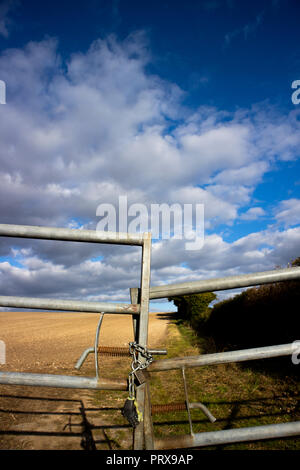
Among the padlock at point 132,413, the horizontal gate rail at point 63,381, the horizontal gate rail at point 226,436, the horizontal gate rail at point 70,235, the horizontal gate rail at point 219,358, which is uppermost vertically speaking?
the horizontal gate rail at point 70,235

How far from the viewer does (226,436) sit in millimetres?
1501

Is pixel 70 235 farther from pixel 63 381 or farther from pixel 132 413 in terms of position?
pixel 132 413

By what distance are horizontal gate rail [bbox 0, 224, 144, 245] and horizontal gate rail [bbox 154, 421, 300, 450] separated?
1.15 metres

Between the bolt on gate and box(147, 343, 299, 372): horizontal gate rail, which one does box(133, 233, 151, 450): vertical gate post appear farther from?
box(147, 343, 299, 372): horizontal gate rail

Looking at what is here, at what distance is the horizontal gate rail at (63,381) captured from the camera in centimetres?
152

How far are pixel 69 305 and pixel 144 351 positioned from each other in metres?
0.53

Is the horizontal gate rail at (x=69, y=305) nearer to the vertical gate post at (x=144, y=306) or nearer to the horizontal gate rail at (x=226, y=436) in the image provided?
the vertical gate post at (x=144, y=306)

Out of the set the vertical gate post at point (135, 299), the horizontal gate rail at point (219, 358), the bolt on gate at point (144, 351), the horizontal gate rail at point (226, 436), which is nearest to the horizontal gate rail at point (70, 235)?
the bolt on gate at point (144, 351)

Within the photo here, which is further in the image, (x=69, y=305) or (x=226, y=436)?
(x=69, y=305)

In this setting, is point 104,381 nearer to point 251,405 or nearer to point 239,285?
point 239,285

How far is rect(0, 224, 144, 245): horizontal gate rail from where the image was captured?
159 centimetres

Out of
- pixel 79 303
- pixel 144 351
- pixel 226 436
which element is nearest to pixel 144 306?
pixel 144 351

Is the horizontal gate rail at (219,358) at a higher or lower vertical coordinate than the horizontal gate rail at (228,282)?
lower
